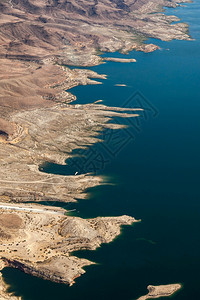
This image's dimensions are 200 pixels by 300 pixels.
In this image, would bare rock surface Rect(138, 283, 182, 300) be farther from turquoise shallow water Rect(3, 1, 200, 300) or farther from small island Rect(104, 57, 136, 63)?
small island Rect(104, 57, 136, 63)

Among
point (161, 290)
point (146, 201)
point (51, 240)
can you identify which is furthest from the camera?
point (146, 201)

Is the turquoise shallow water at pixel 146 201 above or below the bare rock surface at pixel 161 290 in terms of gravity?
above

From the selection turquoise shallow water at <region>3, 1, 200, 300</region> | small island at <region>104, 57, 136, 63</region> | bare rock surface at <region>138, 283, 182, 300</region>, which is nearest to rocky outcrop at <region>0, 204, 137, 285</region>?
turquoise shallow water at <region>3, 1, 200, 300</region>

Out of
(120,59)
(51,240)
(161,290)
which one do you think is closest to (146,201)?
(51,240)

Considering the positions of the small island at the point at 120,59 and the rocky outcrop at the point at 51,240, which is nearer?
the rocky outcrop at the point at 51,240

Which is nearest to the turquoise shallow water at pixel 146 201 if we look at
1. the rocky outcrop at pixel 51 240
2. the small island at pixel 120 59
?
the rocky outcrop at pixel 51 240

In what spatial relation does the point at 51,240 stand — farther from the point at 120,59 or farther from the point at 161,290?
the point at 120,59

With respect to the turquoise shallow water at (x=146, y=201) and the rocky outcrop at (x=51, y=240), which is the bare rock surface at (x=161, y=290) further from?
the rocky outcrop at (x=51, y=240)

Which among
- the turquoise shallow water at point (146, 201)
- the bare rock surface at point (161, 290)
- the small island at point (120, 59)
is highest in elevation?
the small island at point (120, 59)

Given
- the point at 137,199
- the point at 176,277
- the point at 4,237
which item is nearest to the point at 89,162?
the point at 137,199
